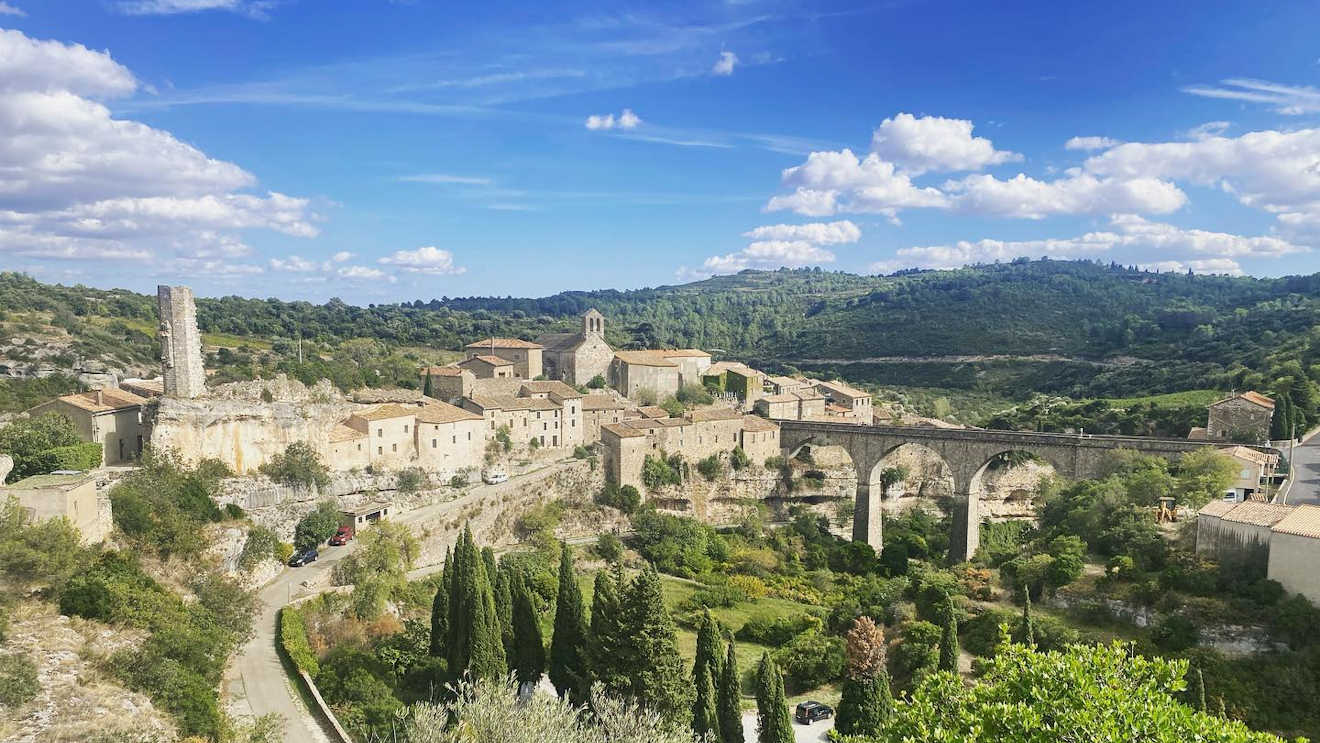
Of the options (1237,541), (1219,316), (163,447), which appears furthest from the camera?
(1219,316)

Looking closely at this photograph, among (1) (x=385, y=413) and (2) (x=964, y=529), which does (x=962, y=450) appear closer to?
(2) (x=964, y=529)

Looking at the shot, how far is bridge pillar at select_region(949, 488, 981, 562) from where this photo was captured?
43062mm

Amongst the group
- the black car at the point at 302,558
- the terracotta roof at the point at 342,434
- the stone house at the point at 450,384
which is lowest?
the black car at the point at 302,558

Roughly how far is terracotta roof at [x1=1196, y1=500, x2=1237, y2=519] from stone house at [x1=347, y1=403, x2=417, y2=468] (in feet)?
114

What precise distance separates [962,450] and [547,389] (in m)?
26.3

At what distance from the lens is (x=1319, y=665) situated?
22125mm

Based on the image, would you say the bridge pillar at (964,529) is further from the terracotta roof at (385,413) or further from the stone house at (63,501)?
the stone house at (63,501)

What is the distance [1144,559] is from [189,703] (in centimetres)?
3180

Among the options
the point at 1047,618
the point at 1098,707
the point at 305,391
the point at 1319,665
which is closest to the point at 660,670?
the point at 1098,707

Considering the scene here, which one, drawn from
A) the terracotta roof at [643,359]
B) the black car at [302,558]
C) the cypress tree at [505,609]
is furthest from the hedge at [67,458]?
the terracotta roof at [643,359]

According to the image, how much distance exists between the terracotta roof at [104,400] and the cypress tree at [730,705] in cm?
2719

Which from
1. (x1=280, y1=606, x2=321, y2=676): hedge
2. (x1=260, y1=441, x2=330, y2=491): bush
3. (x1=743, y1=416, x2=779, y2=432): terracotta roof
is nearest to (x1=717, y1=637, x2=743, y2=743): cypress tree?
(x1=280, y1=606, x2=321, y2=676): hedge

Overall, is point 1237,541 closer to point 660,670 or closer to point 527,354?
point 660,670

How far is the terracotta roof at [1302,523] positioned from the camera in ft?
79.2
